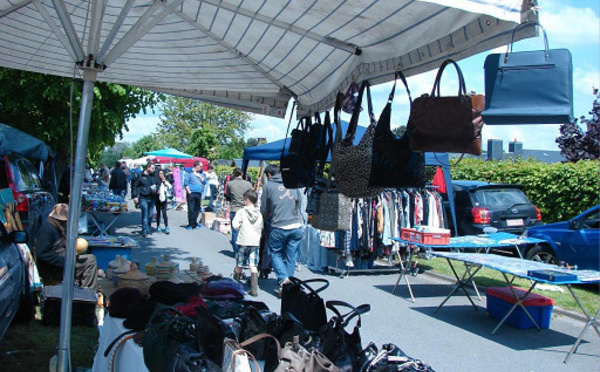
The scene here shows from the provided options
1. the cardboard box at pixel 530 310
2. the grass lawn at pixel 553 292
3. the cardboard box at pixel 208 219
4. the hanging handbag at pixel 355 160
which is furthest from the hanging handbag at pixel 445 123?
the cardboard box at pixel 208 219

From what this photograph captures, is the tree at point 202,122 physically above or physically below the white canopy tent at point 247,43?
above

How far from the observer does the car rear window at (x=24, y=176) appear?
907 centimetres

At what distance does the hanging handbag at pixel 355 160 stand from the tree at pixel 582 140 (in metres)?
17.6

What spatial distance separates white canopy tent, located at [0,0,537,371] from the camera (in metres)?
2.63

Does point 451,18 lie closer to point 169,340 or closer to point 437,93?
point 437,93

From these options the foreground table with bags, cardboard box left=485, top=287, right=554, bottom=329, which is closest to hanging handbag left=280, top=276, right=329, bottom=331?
the foreground table with bags

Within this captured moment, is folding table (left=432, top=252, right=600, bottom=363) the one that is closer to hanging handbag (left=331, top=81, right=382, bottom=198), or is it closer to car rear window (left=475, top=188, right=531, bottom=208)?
hanging handbag (left=331, top=81, right=382, bottom=198)

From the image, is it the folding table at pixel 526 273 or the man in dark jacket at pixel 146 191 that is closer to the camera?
the folding table at pixel 526 273

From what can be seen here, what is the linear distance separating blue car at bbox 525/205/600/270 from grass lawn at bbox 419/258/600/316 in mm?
508

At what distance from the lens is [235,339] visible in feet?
10.1

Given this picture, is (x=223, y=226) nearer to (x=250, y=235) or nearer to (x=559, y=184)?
(x=250, y=235)

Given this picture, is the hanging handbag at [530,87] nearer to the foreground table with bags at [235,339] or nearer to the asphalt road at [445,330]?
the foreground table with bags at [235,339]

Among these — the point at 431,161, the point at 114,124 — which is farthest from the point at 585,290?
the point at 114,124

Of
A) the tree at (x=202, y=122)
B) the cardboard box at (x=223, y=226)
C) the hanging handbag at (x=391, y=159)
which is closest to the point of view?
the hanging handbag at (x=391, y=159)
